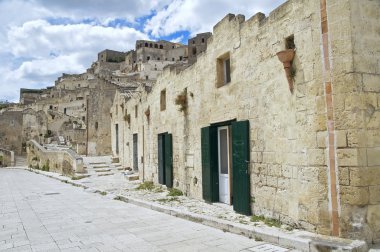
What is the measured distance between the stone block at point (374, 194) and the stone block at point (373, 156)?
38cm

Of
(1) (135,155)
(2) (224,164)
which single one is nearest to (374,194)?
(2) (224,164)

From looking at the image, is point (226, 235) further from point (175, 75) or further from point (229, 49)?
point (175, 75)

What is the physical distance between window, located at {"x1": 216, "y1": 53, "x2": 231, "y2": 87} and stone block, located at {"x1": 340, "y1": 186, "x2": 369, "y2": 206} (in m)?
4.76

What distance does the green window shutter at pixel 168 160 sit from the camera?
12.8 meters

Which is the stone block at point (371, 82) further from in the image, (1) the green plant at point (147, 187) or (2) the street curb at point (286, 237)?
(1) the green plant at point (147, 187)

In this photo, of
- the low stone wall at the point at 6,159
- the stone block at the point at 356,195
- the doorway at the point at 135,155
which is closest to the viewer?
the stone block at the point at 356,195

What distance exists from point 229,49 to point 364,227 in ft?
17.1

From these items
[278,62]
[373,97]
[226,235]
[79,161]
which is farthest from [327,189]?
[79,161]

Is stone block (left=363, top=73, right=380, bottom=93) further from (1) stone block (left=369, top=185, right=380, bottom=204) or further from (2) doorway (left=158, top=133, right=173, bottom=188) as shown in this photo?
(2) doorway (left=158, top=133, right=173, bottom=188)

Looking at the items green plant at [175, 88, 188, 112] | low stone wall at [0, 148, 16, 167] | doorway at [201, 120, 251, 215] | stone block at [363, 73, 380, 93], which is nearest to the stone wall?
low stone wall at [0, 148, 16, 167]

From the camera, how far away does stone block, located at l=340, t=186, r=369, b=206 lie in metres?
5.18

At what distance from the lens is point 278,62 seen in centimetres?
674

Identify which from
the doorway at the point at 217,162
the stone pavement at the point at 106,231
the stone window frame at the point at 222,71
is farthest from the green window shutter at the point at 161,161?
the stone window frame at the point at 222,71

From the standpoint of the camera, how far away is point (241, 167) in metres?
7.83
